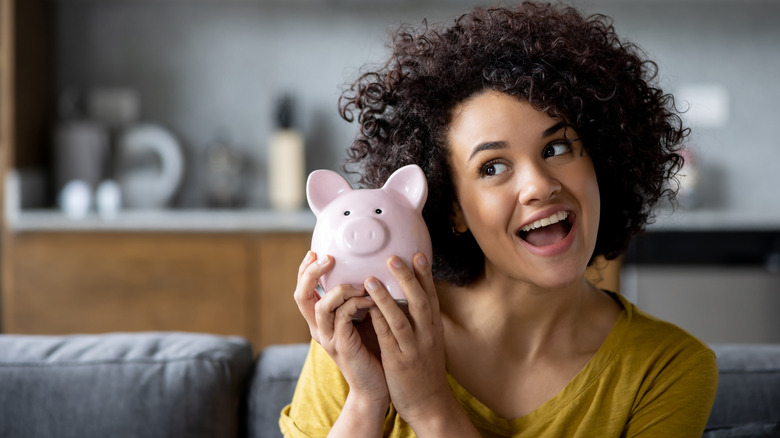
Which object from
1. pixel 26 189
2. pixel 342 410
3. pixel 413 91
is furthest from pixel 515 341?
pixel 26 189

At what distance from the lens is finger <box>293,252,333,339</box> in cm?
98

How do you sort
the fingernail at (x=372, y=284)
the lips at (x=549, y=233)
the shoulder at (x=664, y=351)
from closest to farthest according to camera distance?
the fingernail at (x=372, y=284)
the lips at (x=549, y=233)
the shoulder at (x=664, y=351)

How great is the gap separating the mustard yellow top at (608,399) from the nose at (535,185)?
0.30m

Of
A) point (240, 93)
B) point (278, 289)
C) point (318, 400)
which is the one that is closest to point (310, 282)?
point (318, 400)

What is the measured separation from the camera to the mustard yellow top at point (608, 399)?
1.14 metres

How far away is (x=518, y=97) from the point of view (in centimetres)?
110

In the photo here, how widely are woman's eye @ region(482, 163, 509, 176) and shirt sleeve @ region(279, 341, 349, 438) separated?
0.35 meters

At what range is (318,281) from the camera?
100 centimetres

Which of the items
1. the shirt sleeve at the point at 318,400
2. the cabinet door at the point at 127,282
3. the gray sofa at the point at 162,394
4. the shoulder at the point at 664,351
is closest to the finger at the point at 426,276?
the shirt sleeve at the point at 318,400

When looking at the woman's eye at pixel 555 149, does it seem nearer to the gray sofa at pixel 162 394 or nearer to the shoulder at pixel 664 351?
the shoulder at pixel 664 351

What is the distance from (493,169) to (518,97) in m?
0.10

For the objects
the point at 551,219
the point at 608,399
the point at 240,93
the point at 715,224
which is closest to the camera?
the point at 551,219

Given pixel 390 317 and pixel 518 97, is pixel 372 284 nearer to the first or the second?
pixel 390 317

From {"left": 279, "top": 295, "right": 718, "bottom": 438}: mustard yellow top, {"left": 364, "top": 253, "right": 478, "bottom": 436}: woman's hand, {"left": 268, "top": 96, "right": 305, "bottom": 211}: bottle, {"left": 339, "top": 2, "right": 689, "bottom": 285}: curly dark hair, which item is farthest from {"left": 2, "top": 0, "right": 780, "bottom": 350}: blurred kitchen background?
{"left": 364, "top": 253, "right": 478, "bottom": 436}: woman's hand
